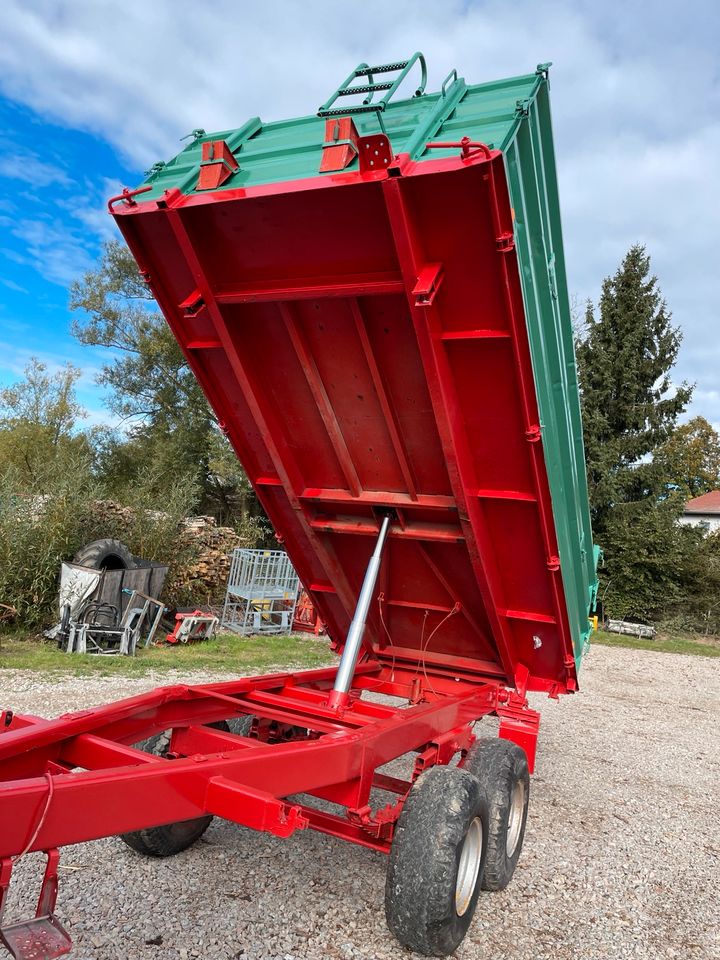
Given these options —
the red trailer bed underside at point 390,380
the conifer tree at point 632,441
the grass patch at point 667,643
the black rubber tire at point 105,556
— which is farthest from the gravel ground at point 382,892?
the conifer tree at point 632,441

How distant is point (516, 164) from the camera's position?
297cm

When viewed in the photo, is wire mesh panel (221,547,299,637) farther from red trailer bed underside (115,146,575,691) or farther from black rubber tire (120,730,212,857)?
black rubber tire (120,730,212,857)

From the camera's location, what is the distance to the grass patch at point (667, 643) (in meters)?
16.0

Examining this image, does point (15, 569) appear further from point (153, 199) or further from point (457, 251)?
point (457, 251)

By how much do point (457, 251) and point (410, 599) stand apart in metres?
2.67

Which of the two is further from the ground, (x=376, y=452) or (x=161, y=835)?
(x=376, y=452)

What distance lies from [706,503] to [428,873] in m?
47.2

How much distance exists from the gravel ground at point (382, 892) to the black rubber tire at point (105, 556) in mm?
7185

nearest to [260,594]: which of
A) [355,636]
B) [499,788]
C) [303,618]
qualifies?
[303,618]

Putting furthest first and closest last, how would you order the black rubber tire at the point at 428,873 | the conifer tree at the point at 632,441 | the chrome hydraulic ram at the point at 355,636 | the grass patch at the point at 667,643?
the conifer tree at the point at 632,441 < the grass patch at the point at 667,643 < the chrome hydraulic ram at the point at 355,636 < the black rubber tire at the point at 428,873

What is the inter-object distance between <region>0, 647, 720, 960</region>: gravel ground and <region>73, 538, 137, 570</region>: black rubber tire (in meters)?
7.19

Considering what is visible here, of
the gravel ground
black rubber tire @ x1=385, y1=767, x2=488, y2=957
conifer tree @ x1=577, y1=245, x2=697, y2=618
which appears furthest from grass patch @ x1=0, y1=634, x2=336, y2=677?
conifer tree @ x1=577, y1=245, x2=697, y2=618

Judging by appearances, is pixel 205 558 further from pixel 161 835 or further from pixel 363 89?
pixel 363 89

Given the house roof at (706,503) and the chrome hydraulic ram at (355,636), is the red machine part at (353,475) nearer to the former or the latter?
the chrome hydraulic ram at (355,636)
